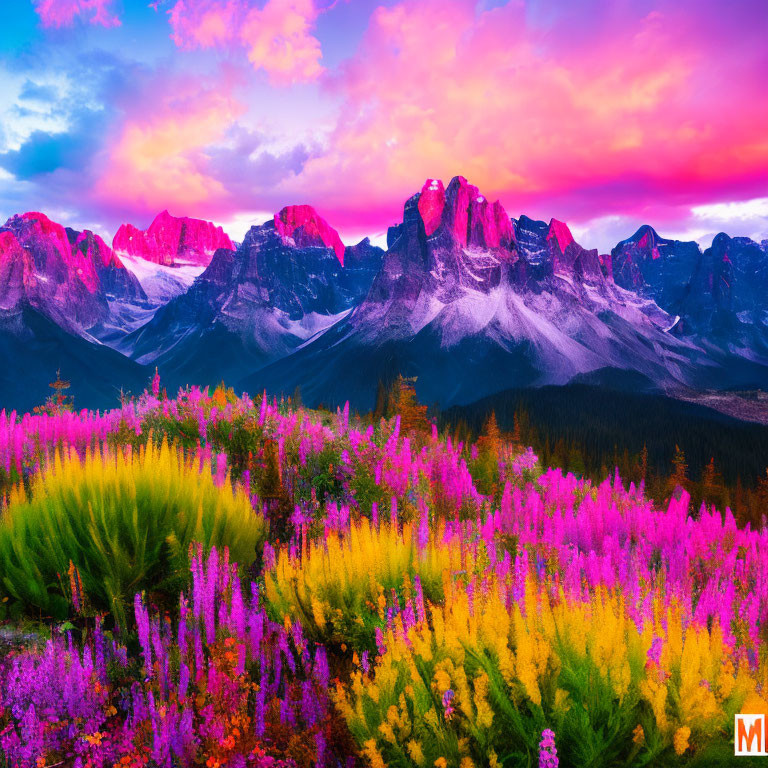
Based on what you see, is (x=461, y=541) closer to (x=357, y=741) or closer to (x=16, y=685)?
(x=357, y=741)

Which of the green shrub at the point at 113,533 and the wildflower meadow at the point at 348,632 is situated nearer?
the wildflower meadow at the point at 348,632

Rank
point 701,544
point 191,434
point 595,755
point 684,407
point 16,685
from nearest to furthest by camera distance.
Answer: point 595,755 < point 16,685 < point 701,544 < point 191,434 < point 684,407

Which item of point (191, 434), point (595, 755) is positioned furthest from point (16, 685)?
point (191, 434)

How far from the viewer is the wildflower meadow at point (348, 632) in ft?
7.77

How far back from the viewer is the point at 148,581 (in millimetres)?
4184

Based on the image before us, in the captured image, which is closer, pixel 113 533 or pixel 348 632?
pixel 348 632

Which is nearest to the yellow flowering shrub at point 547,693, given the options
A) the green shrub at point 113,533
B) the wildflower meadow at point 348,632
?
the wildflower meadow at point 348,632

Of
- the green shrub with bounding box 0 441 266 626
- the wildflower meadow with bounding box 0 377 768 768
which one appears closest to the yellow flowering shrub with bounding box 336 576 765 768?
the wildflower meadow with bounding box 0 377 768 768

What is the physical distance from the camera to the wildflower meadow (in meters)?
2.37

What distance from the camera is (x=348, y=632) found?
3.35 meters

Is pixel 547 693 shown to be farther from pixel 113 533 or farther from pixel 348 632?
pixel 113 533

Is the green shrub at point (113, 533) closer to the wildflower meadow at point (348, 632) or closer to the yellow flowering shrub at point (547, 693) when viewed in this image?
the wildflower meadow at point (348, 632)

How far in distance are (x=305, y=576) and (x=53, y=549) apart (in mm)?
1936

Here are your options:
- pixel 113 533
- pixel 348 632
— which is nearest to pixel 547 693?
pixel 348 632
